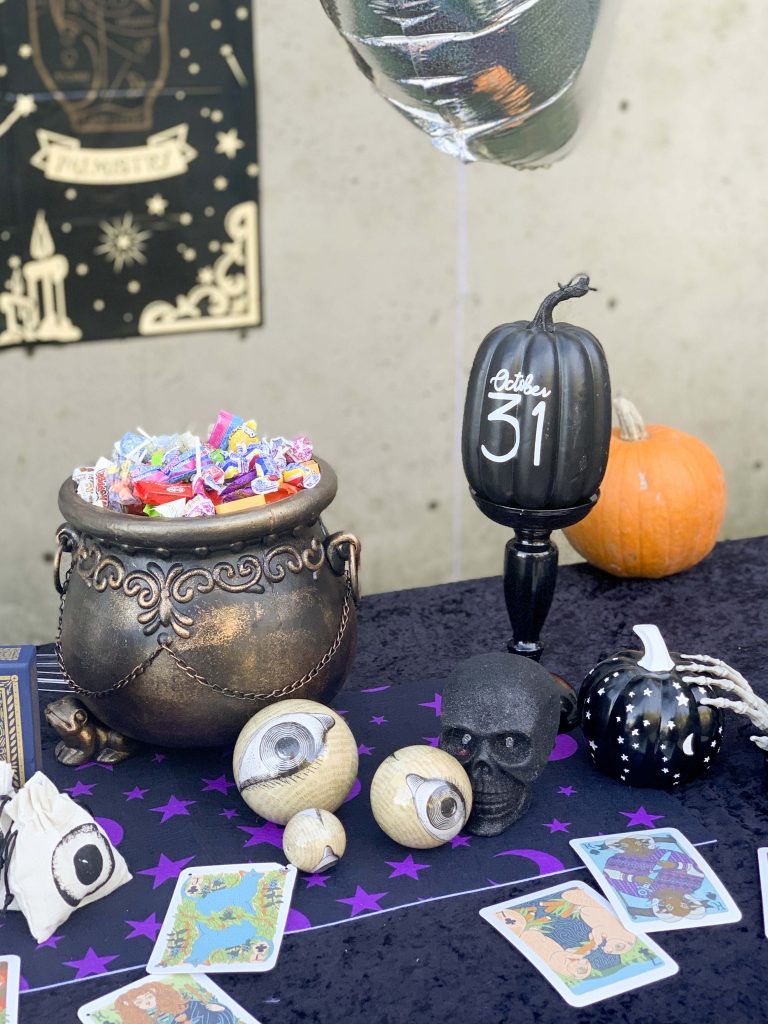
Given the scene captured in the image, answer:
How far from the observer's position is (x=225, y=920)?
110 centimetres

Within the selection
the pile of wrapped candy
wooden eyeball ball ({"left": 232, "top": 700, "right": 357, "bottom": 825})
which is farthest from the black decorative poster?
wooden eyeball ball ({"left": 232, "top": 700, "right": 357, "bottom": 825})

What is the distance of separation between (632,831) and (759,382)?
2.68 m

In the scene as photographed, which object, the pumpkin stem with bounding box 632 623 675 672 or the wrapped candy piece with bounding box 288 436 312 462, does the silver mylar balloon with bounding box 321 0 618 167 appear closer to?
the wrapped candy piece with bounding box 288 436 312 462

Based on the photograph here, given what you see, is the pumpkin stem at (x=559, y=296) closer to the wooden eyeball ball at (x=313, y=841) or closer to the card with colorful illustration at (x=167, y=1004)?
the wooden eyeball ball at (x=313, y=841)

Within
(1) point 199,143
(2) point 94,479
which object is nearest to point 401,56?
(1) point 199,143

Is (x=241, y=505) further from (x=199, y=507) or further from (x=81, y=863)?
(x=81, y=863)

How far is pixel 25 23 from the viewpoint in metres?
2.64

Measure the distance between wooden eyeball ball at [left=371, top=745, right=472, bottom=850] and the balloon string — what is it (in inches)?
77.1

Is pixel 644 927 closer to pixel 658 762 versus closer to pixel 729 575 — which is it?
pixel 658 762

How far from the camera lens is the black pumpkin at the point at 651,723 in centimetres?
129

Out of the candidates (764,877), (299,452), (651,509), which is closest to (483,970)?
(764,877)

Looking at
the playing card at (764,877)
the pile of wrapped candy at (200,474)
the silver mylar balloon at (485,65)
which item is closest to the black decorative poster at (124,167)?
the silver mylar balloon at (485,65)

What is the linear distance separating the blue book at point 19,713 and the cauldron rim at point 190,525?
163 millimetres

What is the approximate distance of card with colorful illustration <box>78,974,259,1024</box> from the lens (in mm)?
979
